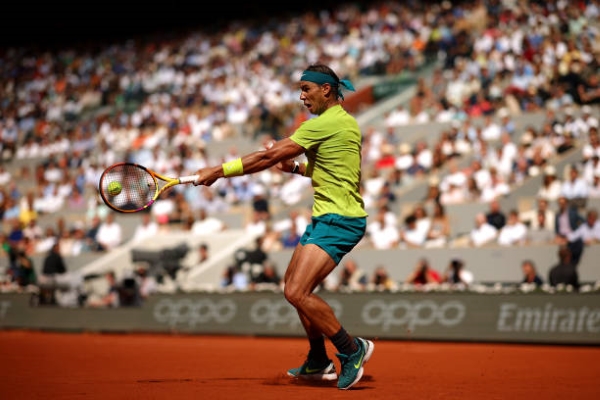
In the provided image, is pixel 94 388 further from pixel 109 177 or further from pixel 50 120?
pixel 50 120

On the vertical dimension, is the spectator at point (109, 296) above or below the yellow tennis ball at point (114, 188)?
below

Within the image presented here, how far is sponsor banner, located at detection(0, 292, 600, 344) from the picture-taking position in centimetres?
1170

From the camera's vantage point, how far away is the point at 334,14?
94.6 ft

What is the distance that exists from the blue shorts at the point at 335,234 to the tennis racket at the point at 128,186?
1.30m

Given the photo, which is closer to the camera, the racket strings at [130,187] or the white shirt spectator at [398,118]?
the racket strings at [130,187]

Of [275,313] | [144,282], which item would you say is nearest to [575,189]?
[275,313]

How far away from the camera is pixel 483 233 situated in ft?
49.4

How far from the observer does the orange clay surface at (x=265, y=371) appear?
6.45 metres

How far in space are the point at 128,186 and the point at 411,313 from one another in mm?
6648

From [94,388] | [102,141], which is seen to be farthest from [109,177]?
[102,141]

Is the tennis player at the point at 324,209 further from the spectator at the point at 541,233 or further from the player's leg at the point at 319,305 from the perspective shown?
the spectator at the point at 541,233

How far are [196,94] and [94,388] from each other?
2023cm

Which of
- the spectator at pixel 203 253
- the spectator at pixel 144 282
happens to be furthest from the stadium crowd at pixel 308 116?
the spectator at pixel 144 282

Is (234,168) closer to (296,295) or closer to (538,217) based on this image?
(296,295)
